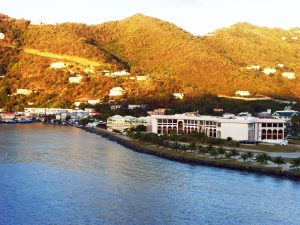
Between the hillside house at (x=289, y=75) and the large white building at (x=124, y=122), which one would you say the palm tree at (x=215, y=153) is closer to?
the large white building at (x=124, y=122)

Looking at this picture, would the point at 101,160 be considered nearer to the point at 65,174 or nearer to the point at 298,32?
the point at 65,174

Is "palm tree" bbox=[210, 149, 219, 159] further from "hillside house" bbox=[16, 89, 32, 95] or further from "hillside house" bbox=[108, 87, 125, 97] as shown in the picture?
"hillside house" bbox=[16, 89, 32, 95]

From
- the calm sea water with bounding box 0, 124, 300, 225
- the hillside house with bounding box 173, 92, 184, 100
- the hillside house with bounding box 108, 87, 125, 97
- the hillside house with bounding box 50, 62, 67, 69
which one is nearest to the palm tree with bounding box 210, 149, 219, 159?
the calm sea water with bounding box 0, 124, 300, 225

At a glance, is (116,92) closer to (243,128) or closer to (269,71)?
(269,71)

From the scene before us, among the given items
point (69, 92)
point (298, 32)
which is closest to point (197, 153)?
point (69, 92)

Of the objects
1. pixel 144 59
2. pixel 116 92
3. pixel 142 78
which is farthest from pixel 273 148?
pixel 144 59
